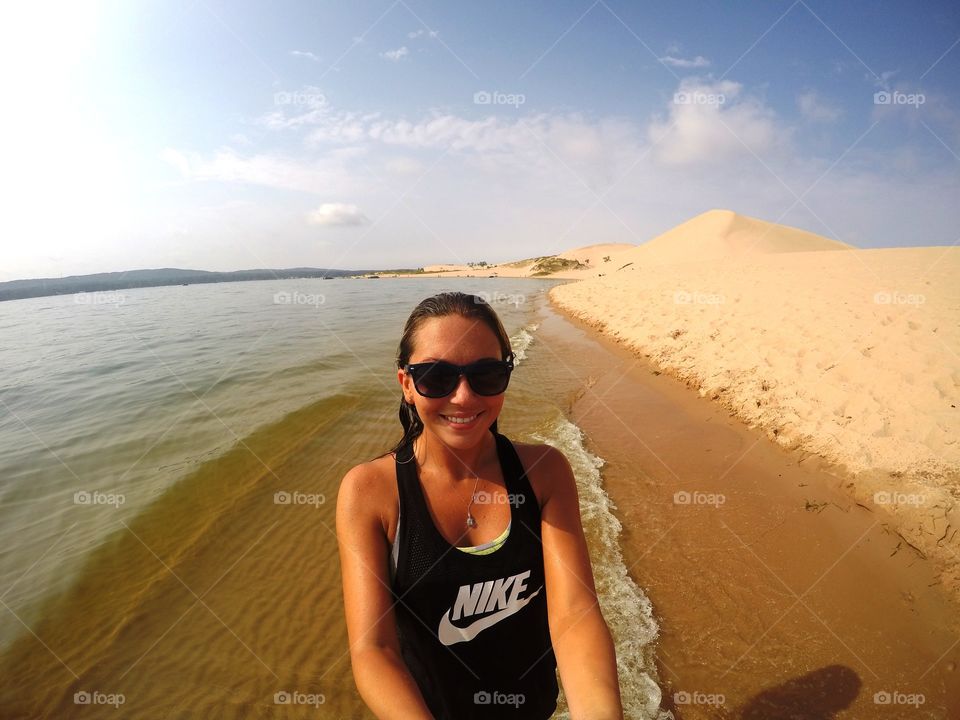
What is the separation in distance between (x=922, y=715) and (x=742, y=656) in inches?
41.6

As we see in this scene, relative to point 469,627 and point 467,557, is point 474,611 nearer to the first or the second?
point 469,627

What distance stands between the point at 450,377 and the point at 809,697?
3.66m

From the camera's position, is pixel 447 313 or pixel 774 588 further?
pixel 774 588

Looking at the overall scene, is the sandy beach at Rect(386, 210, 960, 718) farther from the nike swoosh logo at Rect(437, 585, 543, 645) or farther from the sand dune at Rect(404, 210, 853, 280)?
the sand dune at Rect(404, 210, 853, 280)

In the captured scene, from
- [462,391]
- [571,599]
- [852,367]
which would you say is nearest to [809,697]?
[571,599]

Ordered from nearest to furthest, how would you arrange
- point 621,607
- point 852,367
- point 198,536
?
point 621,607 < point 198,536 < point 852,367

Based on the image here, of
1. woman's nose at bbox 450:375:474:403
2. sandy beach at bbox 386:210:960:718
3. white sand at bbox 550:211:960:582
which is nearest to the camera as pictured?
woman's nose at bbox 450:375:474:403

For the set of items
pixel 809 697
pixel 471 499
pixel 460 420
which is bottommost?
pixel 809 697

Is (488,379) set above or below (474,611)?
above

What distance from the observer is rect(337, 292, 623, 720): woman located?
172cm

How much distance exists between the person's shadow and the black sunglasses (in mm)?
3189

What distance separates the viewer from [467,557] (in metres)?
1.76

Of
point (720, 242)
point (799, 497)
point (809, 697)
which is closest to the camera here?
point (809, 697)

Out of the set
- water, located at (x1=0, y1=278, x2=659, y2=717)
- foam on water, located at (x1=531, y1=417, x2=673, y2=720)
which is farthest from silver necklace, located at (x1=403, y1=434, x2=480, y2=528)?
water, located at (x1=0, y1=278, x2=659, y2=717)
